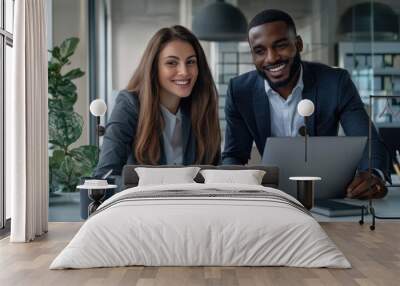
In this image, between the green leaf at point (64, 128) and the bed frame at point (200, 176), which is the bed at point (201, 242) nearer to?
the bed frame at point (200, 176)

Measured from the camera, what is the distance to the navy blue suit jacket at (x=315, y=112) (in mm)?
6812

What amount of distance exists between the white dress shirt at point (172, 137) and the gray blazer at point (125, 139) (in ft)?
0.14

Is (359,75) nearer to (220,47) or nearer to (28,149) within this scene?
(220,47)

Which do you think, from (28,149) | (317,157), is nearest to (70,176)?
(28,149)

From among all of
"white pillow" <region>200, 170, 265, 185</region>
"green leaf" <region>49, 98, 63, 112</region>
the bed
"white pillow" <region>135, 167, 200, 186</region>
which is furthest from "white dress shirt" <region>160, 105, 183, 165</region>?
the bed

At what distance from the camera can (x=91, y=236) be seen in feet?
14.0

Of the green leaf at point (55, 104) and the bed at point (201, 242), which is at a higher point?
the green leaf at point (55, 104)

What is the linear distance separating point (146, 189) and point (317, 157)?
2.09m

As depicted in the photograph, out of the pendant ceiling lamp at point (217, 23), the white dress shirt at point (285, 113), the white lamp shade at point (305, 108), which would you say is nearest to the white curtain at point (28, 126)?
the pendant ceiling lamp at point (217, 23)

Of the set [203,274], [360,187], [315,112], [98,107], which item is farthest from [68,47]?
[203,274]

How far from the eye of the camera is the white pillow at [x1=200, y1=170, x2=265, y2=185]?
20.1ft

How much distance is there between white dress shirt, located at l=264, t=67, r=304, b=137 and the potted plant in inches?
77.6

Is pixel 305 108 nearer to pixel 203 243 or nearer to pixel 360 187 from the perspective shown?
pixel 360 187

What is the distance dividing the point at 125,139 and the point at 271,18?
79.0 inches
